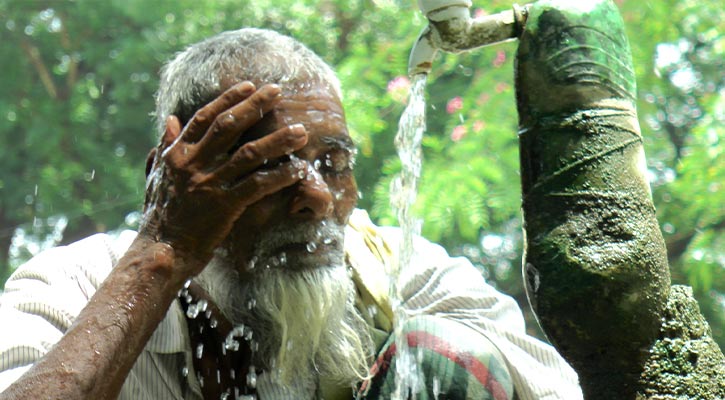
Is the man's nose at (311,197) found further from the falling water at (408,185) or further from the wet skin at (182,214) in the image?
the falling water at (408,185)

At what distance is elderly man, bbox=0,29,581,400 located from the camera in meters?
2.40

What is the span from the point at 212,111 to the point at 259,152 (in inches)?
6.7

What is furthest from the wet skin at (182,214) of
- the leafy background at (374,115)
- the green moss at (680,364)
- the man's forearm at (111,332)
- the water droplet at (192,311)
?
the leafy background at (374,115)

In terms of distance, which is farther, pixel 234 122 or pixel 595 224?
pixel 234 122

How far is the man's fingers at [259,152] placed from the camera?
8.22 feet

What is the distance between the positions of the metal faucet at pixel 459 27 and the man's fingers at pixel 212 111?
0.79 meters

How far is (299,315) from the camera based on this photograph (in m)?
2.81

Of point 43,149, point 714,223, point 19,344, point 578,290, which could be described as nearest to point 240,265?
point 19,344

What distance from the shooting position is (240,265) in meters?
2.87

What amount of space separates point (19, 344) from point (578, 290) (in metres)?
1.52

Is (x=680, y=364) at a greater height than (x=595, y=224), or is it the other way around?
(x=595, y=224)

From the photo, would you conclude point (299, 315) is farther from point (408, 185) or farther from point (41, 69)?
point (41, 69)

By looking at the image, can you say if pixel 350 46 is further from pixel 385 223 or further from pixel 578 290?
pixel 578 290

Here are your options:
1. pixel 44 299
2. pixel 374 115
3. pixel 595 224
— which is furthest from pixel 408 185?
pixel 374 115
